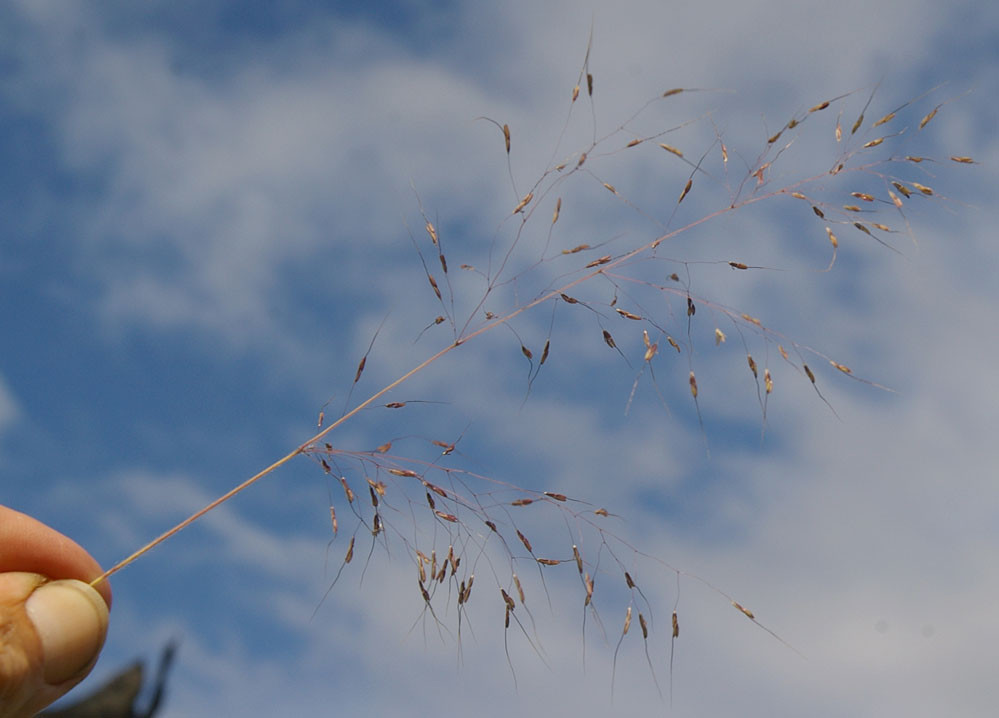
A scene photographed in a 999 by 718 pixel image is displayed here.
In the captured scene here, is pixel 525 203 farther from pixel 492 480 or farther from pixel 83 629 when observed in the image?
pixel 83 629

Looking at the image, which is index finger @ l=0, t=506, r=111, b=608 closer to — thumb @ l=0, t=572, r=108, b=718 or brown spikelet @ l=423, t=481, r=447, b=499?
thumb @ l=0, t=572, r=108, b=718

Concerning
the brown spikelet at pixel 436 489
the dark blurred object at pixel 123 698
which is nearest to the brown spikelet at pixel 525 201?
the brown spikelet at pixel 436 489

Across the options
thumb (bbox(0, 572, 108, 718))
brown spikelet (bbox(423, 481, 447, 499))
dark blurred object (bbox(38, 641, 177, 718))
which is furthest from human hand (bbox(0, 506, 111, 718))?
dark blurred object (bbox(38, 641, 177, 718))

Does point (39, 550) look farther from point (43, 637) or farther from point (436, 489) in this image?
point (436, 489)

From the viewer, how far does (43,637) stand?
1.71 m

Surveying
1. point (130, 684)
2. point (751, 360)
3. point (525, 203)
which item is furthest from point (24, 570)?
point (130, 684)

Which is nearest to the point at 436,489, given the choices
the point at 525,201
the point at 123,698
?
the point at 525,201

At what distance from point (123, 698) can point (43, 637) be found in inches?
1263

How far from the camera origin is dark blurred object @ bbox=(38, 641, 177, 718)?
28891 millimetres

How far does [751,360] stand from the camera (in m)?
2.52

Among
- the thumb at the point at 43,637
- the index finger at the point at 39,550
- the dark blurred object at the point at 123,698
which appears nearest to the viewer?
the thumb at the point at 43,637

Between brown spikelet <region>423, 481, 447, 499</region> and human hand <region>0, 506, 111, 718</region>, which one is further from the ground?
→ brown spikelet <region>423, 481, 447, 499</region>

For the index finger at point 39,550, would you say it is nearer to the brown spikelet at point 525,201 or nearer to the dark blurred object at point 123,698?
the brown spikelet at point 525,201

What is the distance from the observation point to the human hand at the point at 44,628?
5.47 ft
